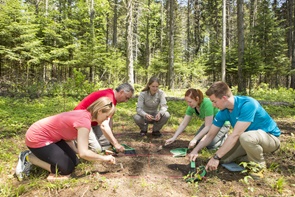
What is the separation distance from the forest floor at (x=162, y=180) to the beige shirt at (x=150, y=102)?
120 centimetres

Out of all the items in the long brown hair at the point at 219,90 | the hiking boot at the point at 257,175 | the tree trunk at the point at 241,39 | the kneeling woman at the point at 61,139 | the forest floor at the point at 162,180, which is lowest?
the forest floor at the point at 162,180

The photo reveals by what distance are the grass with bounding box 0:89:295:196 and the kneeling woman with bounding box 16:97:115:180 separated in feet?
0.59

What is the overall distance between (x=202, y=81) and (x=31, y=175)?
2008cm

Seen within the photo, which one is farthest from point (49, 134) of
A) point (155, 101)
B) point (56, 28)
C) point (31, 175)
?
point (56, 28)

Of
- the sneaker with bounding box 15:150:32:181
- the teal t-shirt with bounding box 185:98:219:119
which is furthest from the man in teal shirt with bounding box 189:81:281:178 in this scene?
the sneaker with bounding box 15:150:32:181

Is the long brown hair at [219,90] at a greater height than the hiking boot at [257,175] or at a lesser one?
greater

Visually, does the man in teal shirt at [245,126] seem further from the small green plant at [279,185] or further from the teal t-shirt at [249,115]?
the small green plant at [279,185]

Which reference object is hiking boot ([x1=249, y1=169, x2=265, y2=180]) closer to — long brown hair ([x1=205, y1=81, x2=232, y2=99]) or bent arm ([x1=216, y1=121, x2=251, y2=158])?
bent arm ([x1=216, y1=121, x2=251, y2=158])

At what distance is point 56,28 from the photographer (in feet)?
44.0

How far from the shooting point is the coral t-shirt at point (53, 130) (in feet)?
8.32

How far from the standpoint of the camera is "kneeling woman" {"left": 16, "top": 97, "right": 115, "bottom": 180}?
7.96ft

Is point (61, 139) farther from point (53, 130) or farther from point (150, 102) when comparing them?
point (150, 102)

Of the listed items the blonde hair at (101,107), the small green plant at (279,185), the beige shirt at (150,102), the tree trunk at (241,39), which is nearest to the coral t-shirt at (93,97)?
the blonde hair at (101,107)

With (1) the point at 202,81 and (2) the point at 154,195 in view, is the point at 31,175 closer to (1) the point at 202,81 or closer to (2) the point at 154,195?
(2) the point at 154,195
